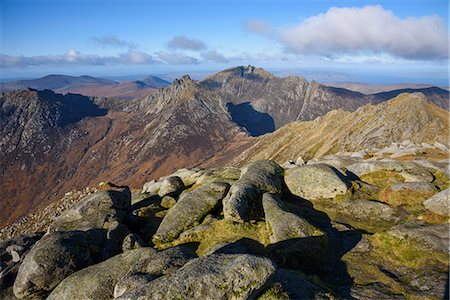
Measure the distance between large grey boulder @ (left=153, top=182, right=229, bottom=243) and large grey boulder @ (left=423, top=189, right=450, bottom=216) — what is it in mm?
19682

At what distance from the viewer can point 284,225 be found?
24547mm

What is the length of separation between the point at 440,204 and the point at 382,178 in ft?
34.0

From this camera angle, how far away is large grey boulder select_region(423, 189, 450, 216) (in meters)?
28.8

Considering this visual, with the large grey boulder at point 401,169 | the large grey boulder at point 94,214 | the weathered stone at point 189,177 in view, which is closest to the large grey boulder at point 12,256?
the large grey boulder at point 94,214

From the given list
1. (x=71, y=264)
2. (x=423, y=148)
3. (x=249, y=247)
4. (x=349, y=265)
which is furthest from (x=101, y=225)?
(x=423, y=148)

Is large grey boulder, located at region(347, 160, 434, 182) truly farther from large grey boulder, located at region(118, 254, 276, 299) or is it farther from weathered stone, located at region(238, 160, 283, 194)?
large grey boulder, located at region(118, 254, 276, 299)

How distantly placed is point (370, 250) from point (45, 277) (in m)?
23.2

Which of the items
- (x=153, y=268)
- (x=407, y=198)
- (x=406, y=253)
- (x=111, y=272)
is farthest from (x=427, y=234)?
(x=111, y=272)

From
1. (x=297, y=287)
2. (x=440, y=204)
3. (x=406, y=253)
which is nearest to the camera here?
(x=297, y=287)

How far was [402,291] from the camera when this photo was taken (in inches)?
733

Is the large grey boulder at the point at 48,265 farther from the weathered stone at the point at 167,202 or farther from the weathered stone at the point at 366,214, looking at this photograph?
the weathered stone at the point at 366,214

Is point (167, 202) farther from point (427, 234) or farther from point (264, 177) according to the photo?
point (427, 234)

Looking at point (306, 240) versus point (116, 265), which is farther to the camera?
point (306, 240)

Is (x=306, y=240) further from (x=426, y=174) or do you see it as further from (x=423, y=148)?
(x=423, y=148)
